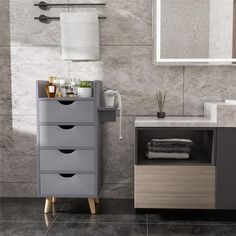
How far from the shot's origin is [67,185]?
274cm

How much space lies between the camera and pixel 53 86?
2.77 meters

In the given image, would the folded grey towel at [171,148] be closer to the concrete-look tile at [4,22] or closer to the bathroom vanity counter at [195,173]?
the bathroom vanity counter at [195,173]

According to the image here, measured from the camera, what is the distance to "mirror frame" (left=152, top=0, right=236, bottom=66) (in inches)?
118

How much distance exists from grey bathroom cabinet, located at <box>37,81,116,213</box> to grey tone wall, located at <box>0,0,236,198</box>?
1.39 ft

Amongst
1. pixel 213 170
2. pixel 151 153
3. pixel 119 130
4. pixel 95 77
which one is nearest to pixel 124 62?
pixel 95 77

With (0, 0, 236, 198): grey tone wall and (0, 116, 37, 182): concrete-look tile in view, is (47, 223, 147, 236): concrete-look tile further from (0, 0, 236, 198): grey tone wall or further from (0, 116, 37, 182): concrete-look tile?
(0, 116, 37, 182): concrete-look tile

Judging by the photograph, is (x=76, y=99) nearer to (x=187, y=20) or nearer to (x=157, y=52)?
(x=157, y=52)

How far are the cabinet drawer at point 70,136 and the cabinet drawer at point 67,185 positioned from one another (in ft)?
0.76

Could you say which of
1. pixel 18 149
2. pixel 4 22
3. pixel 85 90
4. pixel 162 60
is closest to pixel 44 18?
pixel 4 22

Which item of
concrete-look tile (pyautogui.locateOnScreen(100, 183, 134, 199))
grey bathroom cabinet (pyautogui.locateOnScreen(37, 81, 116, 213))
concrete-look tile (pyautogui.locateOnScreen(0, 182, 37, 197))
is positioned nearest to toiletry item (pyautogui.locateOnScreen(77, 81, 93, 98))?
grey bathroom cabinet (pyautogui.locateOnScreen(37, 81, 116, 213))

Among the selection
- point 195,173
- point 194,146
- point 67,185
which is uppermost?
point 194,146

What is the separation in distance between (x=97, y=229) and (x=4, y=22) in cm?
182

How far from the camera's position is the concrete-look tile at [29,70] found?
313 centimetres

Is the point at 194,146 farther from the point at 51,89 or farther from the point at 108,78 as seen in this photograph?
the point at 51,89
